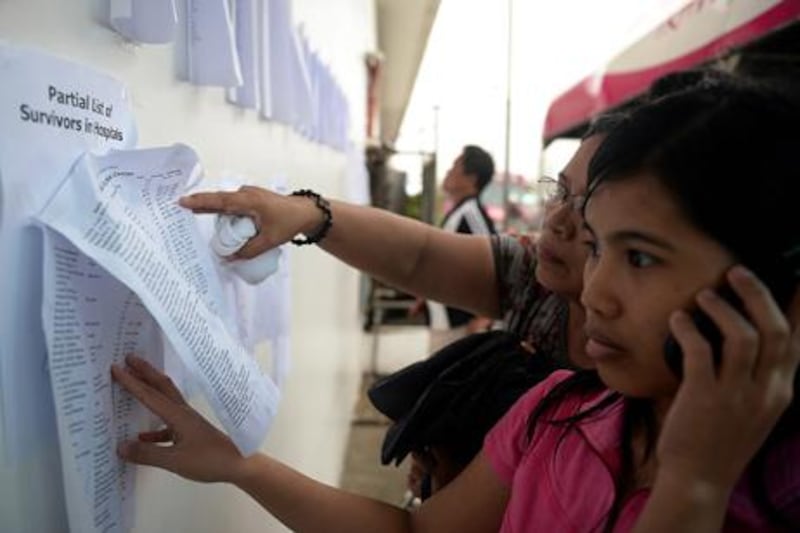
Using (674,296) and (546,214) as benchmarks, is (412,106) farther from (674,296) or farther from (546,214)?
(674,296)

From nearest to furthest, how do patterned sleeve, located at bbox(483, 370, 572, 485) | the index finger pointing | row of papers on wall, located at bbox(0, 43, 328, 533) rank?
row of papers on wall, located at bbox(0, 43, 328, 533), the index finger pointing, patterned sleeve, located at bbox(483, 370, 572, 485)

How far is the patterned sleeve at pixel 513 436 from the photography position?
70 centimetres

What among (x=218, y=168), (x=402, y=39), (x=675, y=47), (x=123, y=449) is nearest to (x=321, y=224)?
(x=218, y=168)

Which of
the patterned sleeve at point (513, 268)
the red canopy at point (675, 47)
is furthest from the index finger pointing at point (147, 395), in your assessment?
the red canopy at point (675, 47)

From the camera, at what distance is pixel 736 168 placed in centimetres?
45

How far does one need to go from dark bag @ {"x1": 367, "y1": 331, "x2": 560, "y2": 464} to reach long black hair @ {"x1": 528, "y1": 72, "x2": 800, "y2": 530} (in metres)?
0.38

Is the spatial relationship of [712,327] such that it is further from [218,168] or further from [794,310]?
[218,168]

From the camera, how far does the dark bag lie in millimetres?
865

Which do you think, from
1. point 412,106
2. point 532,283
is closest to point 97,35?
point 532,283

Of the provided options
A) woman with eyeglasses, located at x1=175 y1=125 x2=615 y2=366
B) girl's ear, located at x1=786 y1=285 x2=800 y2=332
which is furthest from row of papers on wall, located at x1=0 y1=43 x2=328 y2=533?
girl's ear, located at x1=786 y1=285 x2=800 y2=332

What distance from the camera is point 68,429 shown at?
0.42 m

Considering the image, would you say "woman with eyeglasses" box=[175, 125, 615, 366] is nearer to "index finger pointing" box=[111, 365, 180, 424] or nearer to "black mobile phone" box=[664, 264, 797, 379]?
"index finger pointing" box=[111, 365, 180, 424]

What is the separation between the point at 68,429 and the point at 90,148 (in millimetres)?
190

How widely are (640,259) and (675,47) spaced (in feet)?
9.65
